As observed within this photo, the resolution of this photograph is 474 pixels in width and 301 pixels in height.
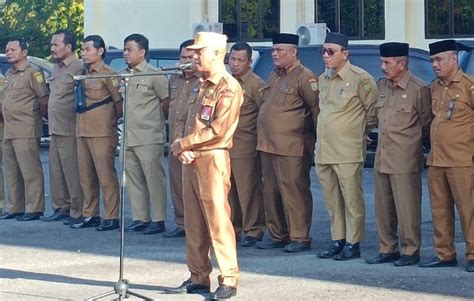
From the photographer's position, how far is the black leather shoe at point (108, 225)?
1287cm

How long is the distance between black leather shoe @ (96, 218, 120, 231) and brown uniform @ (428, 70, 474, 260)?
408 centimetres

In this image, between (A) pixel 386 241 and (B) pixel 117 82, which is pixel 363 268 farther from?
(B) pixel 117 82

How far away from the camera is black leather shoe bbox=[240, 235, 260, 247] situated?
1172cm

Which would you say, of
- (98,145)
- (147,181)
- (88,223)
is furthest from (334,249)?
(88,223)

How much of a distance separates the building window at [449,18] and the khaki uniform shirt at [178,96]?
16040 millimetres

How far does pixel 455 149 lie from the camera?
1004 centimetres

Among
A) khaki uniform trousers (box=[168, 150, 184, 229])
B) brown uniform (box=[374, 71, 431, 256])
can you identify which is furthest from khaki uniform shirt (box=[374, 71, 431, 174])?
khaki uniform trousers (box=[168, 150, 184, 229])

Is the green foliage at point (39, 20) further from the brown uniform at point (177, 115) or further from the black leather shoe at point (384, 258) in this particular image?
the black leather shoe at point (384, 258)

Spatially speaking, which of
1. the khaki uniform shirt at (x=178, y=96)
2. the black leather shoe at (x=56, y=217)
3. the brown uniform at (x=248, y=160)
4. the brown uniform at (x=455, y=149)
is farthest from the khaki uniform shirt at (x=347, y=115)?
the black leather shoe at (x=56, y=217)

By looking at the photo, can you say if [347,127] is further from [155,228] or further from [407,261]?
[155,228]

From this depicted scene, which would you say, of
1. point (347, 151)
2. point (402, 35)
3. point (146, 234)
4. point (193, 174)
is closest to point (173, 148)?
point (193, 174)

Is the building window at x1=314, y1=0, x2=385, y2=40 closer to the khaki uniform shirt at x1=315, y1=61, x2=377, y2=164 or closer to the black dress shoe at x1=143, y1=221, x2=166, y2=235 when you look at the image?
the black dress shoe at x1=143, y1=221, x2=166, y2=235

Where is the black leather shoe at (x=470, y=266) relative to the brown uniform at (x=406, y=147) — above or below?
below

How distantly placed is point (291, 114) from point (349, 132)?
0.73 m
